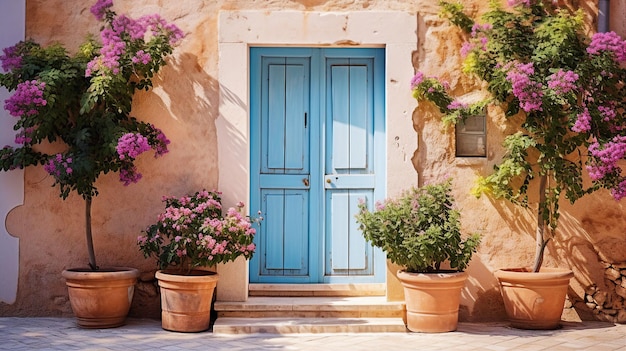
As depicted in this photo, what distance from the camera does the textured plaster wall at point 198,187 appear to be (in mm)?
7035

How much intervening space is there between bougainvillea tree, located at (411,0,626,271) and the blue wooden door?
68 cm

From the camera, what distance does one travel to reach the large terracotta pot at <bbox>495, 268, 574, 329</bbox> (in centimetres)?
652

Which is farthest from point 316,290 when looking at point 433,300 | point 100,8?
point 100,8

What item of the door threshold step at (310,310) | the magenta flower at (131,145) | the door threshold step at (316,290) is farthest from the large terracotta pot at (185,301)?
the magenta flower at (131,145)

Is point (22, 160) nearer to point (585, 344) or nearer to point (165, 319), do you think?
point (165, 319)

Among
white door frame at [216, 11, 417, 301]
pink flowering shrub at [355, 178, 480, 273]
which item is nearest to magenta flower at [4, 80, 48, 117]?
white door frame at [216, 11, 417, 301]

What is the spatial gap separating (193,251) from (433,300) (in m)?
2.14

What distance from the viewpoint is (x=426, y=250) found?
6.19 meters

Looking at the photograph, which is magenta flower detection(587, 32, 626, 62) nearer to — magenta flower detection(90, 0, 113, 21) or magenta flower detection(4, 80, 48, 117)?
magenta flower detection(90, 0, 113, 21)

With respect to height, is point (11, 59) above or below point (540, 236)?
above

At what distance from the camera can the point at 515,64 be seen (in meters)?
6.80

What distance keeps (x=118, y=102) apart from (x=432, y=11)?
3157 mm

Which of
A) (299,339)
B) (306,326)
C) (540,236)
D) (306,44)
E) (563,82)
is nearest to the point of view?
(299,339)

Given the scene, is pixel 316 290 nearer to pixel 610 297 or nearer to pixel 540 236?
pixel 540 236
